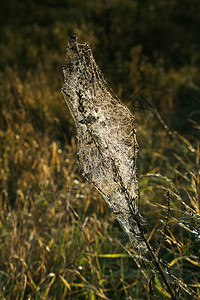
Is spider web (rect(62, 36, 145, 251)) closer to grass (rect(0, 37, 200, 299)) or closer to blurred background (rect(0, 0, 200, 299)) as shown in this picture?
grass (rect(0, 37, 200, 299))

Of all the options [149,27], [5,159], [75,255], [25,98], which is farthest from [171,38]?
[75,255]

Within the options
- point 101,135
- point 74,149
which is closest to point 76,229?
point 74,149

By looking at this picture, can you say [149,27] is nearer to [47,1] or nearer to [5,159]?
[5,159]

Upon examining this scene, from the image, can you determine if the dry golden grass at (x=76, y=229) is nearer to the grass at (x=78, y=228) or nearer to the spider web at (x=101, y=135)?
the grass at (x=78, y=228)

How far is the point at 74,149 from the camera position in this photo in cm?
292

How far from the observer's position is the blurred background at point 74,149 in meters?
1.85

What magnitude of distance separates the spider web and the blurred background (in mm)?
394

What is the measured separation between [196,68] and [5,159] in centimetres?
377

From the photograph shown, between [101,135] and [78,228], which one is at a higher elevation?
[101,135]

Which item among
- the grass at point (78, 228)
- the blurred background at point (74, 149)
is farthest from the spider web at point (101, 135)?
the blurred background at point (74, 149)

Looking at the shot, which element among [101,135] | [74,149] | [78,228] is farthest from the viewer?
[74,149]

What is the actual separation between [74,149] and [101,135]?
1920 mm

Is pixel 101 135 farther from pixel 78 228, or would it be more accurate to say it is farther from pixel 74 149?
pixel 74 149

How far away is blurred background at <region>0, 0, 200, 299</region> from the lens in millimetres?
1852
